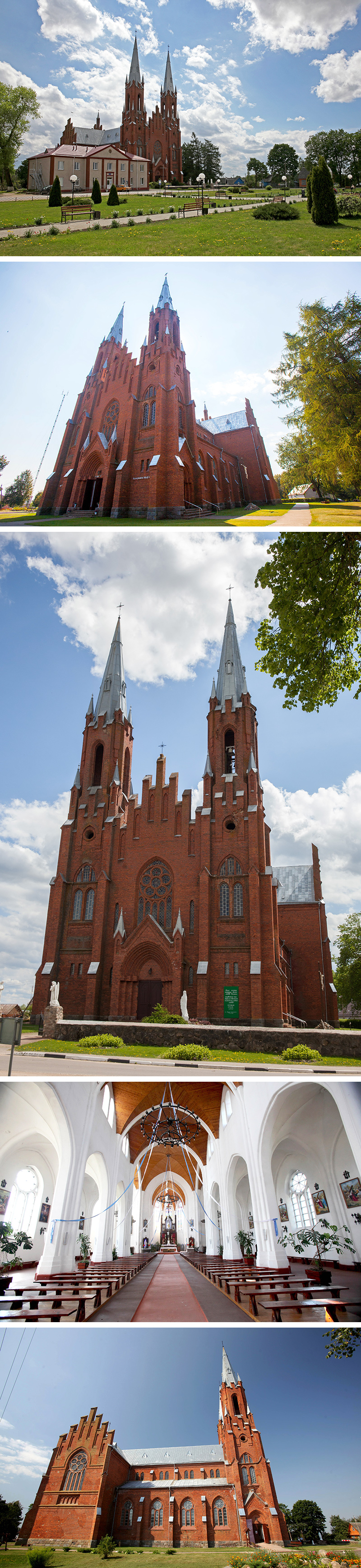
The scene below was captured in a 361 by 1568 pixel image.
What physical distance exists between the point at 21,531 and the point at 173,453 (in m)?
18.2

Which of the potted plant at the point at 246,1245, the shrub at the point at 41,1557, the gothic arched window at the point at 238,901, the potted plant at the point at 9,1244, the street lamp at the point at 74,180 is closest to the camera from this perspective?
the shrub at the point at 41,1557

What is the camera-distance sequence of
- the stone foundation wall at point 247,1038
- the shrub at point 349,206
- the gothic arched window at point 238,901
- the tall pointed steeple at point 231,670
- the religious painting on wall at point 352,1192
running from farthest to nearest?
1. the tall pointed steeple at point 231,670
2. the gothic arched window at point 238,901
3. the shrub at point 349,206
4. the stone foundation wall at point 247,1038
5. the religious painting on wall at point 352,1192

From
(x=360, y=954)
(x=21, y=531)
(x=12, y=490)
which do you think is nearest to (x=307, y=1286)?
(x=21, y=531)

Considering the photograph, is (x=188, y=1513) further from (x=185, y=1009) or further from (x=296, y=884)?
(x=296, y=884)

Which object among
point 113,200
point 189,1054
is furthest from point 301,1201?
point 113,200

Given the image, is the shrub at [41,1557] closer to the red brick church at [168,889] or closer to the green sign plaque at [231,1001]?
the red brick church at [168,889]

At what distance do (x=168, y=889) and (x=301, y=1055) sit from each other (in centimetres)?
1529

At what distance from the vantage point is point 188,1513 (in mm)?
8852

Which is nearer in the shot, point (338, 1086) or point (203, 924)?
point (338, 1086)

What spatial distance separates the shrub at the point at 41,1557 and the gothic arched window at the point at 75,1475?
55 cm

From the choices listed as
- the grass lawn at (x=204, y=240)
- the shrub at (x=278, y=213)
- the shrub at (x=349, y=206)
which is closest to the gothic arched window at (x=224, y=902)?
the grass lawn at (x=204, y=240)

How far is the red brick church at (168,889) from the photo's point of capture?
28.9 meters

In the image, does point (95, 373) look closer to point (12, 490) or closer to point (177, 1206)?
point (12, 490)

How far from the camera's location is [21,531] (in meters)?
11.2
